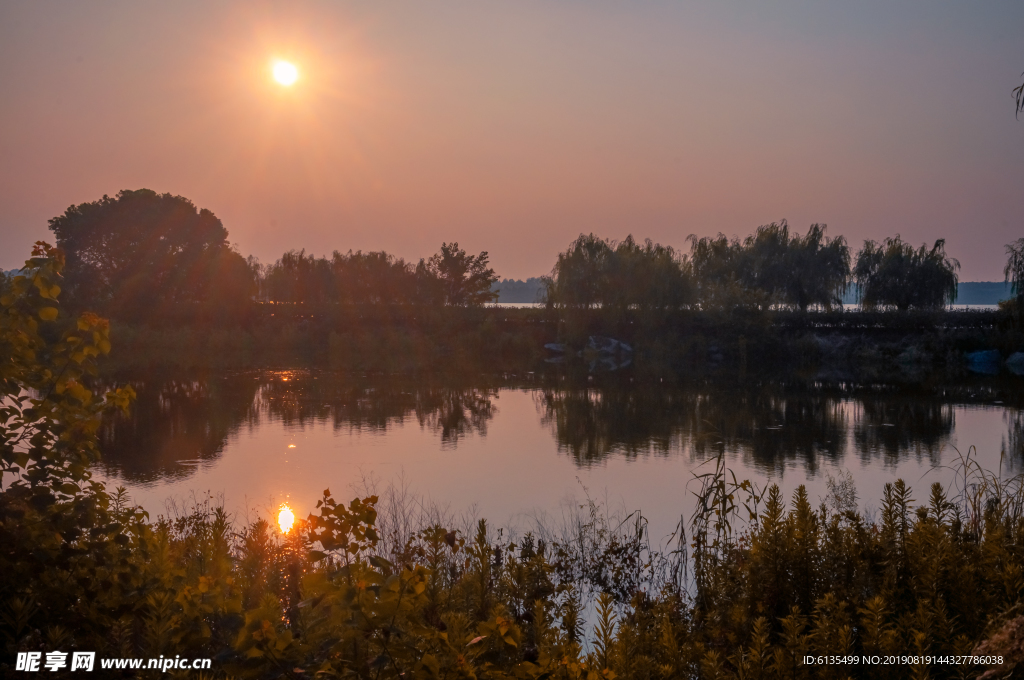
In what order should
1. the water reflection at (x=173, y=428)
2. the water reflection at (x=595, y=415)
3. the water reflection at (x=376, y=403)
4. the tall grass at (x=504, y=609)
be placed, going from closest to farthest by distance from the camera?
the tall grass at (x=504, y=609), the water reflection at (x=173, y=428), the water reflection at (x=595, y=415), the water reflection at (x=376, y=403)

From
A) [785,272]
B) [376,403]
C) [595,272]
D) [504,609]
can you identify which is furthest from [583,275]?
[504,609]

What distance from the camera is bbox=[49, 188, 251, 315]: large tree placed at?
50.2 metres

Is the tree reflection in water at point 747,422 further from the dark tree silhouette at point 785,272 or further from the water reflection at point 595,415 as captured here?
the dark tree silhouette at point 785,272

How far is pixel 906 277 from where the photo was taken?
47.4m

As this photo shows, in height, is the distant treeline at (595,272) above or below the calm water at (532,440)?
above

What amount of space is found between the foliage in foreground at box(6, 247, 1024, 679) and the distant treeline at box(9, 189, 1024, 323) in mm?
42328

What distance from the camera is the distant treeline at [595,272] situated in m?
47.6

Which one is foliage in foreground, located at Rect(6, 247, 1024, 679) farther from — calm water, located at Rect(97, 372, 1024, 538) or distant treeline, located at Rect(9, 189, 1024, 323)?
distant treeline, located at Rect(9, 189, 1024, 323)

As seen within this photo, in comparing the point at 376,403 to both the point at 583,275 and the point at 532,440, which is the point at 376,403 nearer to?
the point at 532,440

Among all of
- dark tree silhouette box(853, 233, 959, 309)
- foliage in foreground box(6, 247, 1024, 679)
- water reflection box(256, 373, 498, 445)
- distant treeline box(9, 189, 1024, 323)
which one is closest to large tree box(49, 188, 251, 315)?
distant treeline box(9, 189, 1024, 323)

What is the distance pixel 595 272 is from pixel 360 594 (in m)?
46.3

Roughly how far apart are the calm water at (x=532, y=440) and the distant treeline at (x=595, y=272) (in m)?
16.6

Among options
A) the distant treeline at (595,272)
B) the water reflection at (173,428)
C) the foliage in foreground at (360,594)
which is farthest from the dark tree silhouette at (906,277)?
the foliage in foreground at (360,594)

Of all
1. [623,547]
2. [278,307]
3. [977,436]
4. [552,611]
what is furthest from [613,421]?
[278,307]
